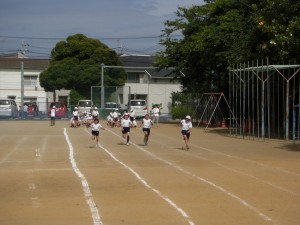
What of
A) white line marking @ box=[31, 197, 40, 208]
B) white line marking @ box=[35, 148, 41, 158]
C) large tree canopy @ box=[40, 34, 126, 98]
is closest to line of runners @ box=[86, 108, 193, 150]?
white line marking @ box=[35, 148, 41, 158]

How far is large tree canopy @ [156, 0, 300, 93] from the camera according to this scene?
2977 centimetres

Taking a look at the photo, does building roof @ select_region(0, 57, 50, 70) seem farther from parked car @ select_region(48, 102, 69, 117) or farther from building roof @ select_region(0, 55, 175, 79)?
parked car @ select_region(48, 102, 69, 117)

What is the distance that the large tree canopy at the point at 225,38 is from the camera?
29766 millimetres

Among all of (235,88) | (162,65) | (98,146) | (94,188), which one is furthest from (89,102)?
(94,188)

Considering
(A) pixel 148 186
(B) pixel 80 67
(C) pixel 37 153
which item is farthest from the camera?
(B) pixel 80 67

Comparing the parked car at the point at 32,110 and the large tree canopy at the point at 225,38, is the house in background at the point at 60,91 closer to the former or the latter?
the parked car at the point at 32,110

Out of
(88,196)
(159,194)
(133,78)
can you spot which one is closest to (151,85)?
(133,78)

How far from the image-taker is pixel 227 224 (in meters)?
9.27

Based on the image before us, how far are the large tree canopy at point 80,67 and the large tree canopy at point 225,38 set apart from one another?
14369 millimetres

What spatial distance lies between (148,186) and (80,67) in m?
49.5

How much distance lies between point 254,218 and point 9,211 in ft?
14.1

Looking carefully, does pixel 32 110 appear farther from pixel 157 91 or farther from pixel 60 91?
pixel 157 91

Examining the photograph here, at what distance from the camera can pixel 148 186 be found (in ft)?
45.1

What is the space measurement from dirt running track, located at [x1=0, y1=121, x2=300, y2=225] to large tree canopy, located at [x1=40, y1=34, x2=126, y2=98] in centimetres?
3694
